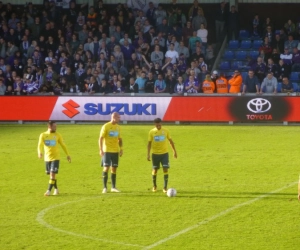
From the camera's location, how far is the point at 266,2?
4103 centimetres

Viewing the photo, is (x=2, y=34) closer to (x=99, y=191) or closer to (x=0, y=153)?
(x=0, y=153)

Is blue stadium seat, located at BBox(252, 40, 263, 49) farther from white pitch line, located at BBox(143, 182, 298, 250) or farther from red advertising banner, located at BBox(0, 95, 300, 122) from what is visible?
white pitch line, located at BBox(143, 182, 298, 250)

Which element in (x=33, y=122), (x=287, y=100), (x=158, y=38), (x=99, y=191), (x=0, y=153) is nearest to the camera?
(x=99, y=191)

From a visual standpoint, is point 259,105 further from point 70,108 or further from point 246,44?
point 70,108

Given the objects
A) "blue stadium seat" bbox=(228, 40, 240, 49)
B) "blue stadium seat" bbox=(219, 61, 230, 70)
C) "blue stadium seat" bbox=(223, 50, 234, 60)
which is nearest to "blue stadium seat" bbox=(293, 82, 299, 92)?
"blue stadium seat" bbox=(219, 61, 230, 70)

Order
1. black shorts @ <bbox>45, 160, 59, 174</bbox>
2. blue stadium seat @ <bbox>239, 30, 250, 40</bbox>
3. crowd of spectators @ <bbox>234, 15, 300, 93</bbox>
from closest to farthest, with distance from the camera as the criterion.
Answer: black shorts @ <bbox>45, 160, 59, 174</bbox>
crowd of spectators @ <bbox>234, 15, 300, 93</bbox>
blue stadium seat @ <bbox>239, 30, 250, 40</bbox>

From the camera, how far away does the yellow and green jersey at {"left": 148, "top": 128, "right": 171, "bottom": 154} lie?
20.3 m

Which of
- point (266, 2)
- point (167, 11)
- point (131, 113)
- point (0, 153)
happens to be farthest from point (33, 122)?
point (266, 2)

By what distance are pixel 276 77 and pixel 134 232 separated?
66.5ft

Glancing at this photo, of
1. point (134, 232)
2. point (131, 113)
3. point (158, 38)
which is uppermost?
point (158, 38)

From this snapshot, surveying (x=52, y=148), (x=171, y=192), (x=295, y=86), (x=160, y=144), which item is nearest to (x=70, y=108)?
(x=295, y=86)

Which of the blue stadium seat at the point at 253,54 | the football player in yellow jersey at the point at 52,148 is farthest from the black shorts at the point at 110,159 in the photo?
the blue stadium seat at the point at 253,54

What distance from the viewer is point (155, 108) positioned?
3309cm

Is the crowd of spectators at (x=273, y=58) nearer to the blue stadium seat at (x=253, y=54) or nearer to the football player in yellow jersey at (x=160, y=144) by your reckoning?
the blue stadium seat at (x=253, y=54)
